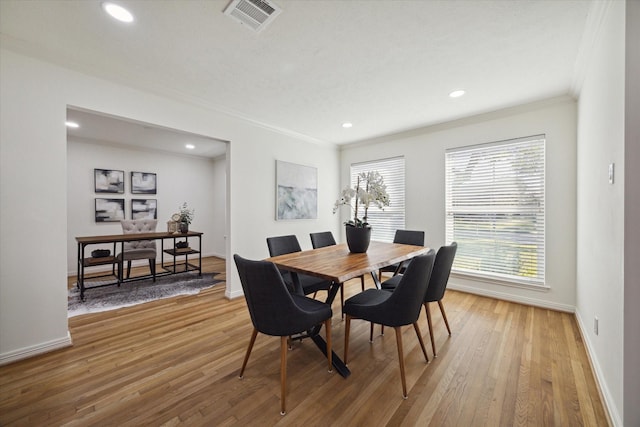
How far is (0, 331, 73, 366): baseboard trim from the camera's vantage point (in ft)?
6.52

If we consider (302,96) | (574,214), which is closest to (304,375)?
(302,96)

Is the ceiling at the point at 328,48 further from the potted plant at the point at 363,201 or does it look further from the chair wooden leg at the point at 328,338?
the chair wooden leg at the point at 328,338

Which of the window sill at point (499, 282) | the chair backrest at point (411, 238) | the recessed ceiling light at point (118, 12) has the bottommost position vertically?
the window sill at point (499, 282)

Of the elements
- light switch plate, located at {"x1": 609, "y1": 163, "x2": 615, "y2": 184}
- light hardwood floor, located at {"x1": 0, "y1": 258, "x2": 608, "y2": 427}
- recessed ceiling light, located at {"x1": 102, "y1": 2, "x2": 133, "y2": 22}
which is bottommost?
Answer: light hardwood floor, located at {"x1": 0, "y1": 258, "x2": 608, "y2": 427}

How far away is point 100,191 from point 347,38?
5.50 meters

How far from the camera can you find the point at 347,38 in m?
1.96

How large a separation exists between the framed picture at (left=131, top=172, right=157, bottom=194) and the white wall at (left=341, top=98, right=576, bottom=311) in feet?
17.1

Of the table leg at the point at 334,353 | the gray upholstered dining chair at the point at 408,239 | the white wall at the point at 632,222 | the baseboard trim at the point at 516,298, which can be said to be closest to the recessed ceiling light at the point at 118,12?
the table leg at the point at 334,353

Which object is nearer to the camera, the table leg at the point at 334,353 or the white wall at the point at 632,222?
the white wall at the point at 632,222

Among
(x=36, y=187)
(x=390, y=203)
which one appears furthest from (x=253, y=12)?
(x=390, y=203)

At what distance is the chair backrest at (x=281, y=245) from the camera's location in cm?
284

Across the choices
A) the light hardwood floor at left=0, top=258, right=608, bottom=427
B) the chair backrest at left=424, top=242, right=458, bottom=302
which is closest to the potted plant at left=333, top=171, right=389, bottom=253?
the chair backrest at left=424, top=242, right=458, bottom=302

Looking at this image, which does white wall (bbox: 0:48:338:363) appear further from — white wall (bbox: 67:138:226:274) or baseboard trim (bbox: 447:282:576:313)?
baseboard trim (bbox: 447:282:576:313)

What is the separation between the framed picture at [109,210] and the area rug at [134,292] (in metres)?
1.44
